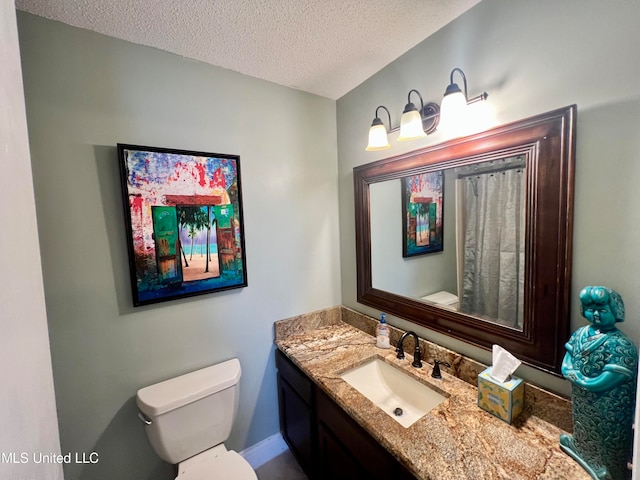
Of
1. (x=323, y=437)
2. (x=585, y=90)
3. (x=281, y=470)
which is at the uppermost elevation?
(x=585, y=90)

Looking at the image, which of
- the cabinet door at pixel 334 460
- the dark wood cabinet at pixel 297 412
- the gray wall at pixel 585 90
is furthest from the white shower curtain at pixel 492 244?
the dark wood cabinet at pixel 297 412

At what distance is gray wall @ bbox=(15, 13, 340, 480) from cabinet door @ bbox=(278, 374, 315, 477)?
0.28ft

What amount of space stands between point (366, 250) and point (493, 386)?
929mm

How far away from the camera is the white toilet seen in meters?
1.14

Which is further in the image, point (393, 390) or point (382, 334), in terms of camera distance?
point (382, 334)

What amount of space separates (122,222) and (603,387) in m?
1.82

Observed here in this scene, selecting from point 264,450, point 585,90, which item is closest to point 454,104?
point 585,90

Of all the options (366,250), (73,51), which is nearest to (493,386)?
(366,250)

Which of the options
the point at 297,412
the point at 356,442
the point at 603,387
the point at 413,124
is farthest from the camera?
the point at 297,412

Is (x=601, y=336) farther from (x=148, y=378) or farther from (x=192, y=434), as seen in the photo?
(x=148, y=378)

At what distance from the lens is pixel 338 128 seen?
5.89 ft

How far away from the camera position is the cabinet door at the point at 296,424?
4.56ft

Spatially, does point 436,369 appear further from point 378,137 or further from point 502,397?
point 378,137

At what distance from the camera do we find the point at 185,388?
4.05 ft
